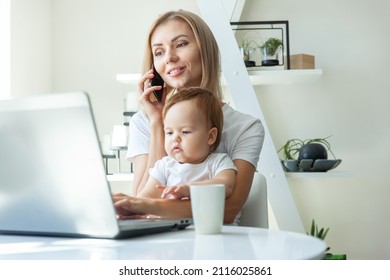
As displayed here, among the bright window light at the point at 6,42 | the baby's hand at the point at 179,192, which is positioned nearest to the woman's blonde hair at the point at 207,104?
the baby's hand at the point at 179,192

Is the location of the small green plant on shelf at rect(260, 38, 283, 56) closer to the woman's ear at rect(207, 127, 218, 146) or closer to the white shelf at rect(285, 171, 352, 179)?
the white shelf at rect(285, 171, 352, 179)

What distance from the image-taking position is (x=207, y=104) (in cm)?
111

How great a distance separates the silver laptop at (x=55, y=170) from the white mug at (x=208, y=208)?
0.06 metres

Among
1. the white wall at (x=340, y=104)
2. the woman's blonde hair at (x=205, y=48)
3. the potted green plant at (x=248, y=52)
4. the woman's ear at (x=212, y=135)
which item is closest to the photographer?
the woman's ear at (x=212, y=135)

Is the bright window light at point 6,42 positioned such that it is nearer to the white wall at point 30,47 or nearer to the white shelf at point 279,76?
the white wall at point 30,47

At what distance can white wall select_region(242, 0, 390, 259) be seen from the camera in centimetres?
245

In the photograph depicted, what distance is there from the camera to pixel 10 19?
2287mm

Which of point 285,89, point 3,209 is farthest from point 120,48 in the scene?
point 3,209

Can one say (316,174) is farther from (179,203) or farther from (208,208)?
(208,208)

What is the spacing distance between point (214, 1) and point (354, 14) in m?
0.67

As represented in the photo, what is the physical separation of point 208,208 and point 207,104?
0.45 meters

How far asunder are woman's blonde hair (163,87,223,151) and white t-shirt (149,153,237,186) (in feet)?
0.19

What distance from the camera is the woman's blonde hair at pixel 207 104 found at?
110 centimetres
